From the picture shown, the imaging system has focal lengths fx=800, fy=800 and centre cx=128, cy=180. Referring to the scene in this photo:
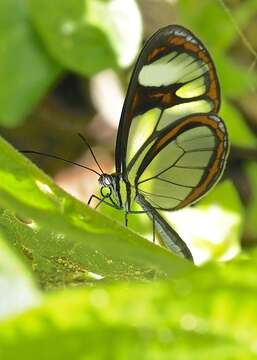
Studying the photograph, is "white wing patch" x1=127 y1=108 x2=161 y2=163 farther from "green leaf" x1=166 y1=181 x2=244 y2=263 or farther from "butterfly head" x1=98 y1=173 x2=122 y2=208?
"green leaf" x1=166 y1=181 x2=244 y2=263

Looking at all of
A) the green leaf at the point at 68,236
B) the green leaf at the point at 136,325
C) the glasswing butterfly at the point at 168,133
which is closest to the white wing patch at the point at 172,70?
the glasswing butterfly at the point at 168,133

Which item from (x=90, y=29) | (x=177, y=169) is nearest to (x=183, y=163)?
(x=177, y=169)

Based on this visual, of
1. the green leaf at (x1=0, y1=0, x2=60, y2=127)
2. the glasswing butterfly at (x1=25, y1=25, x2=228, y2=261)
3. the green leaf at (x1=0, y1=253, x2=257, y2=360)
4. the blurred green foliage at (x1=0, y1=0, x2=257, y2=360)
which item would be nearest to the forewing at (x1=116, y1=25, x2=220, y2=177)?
the glasswing butterfly at (x1=25, y1=25, x2=228, y2=261)

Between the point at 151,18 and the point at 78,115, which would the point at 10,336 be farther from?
the point at 78,115

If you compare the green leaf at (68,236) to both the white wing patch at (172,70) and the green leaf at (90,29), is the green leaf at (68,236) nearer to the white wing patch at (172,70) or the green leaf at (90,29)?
the white wing patch at (172,70)

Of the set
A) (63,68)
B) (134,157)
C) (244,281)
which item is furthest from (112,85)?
(244,281)
